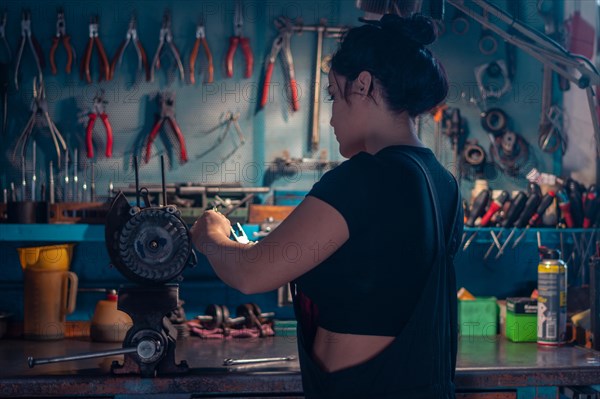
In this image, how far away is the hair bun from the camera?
1640mm

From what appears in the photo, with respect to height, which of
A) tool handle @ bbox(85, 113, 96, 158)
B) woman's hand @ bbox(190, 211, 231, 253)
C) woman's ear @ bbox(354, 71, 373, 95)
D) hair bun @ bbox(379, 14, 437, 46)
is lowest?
woman's hand @ bbox(190, 211, 231, 253)

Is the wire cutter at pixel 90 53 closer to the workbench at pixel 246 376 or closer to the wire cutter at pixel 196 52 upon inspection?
the wire cutter at pixel 196 52

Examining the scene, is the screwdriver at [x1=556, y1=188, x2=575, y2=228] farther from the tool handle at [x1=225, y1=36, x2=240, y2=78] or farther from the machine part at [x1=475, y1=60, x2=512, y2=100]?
the tool handle at [x1=225, y1=36, x2=240, y2=78]

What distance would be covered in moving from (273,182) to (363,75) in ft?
6.12

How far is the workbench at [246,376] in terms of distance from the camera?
235 cm

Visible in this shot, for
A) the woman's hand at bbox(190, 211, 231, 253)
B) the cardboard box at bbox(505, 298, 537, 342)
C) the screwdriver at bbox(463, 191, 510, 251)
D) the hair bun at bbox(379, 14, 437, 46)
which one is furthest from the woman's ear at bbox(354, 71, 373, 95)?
the screwdriver at bbox(463, 191, 510, 251)

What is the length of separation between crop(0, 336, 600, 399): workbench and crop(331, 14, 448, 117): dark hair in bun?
1.10 metres

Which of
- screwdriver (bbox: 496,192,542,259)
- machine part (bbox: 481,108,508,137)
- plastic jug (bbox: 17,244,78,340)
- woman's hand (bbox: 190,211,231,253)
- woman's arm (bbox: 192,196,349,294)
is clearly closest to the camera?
woman's arm (bbox: 192,196,349,294)

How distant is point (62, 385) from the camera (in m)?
2.34

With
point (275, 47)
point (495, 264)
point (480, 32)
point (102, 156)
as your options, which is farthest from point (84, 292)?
point (480, 32)

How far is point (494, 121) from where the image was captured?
3.49 metres

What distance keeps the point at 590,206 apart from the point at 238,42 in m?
1.62

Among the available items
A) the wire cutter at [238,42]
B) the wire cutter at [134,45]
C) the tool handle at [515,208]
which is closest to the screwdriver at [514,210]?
the tool handle at [515,208]

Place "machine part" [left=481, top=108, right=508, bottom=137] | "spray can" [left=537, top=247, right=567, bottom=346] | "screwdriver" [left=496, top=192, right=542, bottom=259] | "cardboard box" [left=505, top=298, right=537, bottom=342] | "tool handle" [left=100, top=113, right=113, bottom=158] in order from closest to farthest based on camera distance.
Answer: "spray can" [left=537, top=247, right=567, bottom=346], "cardboard box" [left=505, top=298, right=537, bottom=342], "screwdriver" [left=496, top=192, right=542, bottom=259], "tool handle" [left=100, top=113, right=113, bottom=158], "machine part" [left=481, top=108, right=508, bottom=137]
